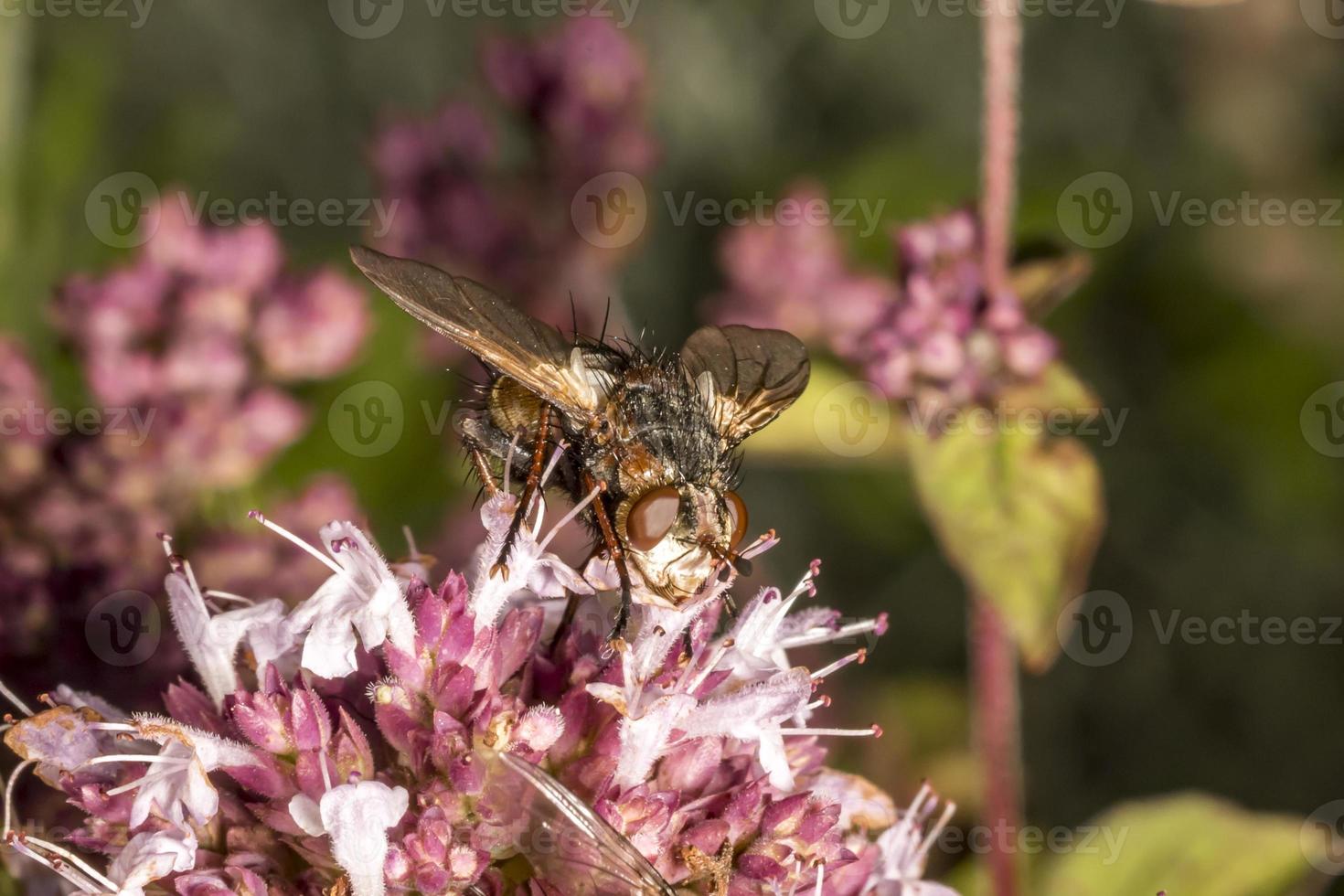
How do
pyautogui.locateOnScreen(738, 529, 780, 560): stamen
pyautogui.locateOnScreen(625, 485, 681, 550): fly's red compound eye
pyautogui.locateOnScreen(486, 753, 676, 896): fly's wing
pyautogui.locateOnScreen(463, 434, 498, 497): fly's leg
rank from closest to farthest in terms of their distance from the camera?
1. pyautogui.locateOnScreen(486, 753, 676, 896): fly's wing
2. pyautogui.locateOnScreen(625, 485, 681, 550): fly's red compound eye
3. pyautogui.locateOnScreen(738, 529, 780, 560): stamen
4. pyautogui.locateOnScreen(463, 434, 498, 497): fly's leg

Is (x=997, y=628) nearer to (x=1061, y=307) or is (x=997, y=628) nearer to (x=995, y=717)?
(x=995, y=717)

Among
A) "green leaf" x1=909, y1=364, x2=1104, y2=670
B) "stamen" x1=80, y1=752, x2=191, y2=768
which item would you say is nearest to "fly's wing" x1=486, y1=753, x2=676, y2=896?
"stamen" x1=80, y1=752, x2=191, y2=768

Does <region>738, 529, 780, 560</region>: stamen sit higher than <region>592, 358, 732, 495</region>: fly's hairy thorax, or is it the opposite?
<region>592, 358, 732, 495</region>: fly's hairy thorax

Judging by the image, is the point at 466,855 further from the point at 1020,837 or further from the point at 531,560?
the point at 1020,837

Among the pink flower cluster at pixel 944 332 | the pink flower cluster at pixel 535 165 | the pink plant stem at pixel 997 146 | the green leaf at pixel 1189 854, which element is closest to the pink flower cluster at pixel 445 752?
the pink flower cluster at pixel 944 332

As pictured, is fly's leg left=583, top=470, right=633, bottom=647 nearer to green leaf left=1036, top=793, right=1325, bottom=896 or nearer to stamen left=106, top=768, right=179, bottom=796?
stamen left=106, top=768, right=179, bottom=796

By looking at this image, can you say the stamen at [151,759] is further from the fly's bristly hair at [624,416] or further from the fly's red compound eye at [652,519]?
the fly's red compound eye at [652,519]

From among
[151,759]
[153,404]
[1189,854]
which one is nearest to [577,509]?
[151,759]
